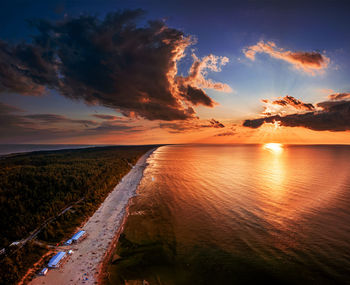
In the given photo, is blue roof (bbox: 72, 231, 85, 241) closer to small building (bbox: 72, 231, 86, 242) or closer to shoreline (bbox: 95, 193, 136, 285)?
small building (bbox: 72, 231, 86, 242)

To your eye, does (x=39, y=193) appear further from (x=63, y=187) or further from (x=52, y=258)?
(x=52, y=258)

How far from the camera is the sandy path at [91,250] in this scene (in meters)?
17.8

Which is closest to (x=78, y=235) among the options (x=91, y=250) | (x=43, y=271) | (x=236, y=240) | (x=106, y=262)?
(x=91, y=250)

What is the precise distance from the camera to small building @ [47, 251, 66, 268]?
63.1 ft

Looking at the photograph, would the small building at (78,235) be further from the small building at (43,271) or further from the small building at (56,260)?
the small building at (43,271)

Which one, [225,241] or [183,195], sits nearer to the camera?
[225,241]

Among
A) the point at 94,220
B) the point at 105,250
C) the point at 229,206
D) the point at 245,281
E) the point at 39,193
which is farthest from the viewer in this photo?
the point at 39,193

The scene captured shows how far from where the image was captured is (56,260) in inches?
786

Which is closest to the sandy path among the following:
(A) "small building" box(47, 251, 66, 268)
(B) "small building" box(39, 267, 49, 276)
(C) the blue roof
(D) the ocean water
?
(B) "small building" box(39, 267, 49, 276)

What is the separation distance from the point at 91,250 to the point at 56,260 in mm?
3894

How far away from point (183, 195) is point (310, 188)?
38.7m

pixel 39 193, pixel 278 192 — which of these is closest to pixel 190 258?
pixel 278 192

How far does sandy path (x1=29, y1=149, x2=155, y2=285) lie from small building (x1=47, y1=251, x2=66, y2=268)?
584mm

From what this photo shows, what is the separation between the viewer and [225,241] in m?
24.7
